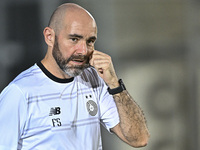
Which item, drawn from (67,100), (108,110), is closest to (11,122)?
(67,100)

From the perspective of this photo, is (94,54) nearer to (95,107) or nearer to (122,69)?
(95,107)

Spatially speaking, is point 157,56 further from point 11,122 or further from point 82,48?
point 11,122

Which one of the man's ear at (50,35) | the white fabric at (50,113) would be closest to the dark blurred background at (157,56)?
the man's ear at (50,35)

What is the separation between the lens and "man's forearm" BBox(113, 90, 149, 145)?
136cm

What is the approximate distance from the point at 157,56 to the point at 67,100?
141cm

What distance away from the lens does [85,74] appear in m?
1.46

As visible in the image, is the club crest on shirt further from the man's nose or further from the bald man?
the man's nose

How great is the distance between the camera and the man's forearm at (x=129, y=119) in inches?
53.5

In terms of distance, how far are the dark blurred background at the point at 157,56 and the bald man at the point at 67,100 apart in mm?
928

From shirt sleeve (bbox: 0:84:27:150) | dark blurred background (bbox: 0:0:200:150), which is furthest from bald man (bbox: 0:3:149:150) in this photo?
dark blurred background (bbox: 0:0:200:150)

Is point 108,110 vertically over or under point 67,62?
under

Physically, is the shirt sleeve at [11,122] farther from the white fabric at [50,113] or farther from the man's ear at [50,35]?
the man's ear at [50,35]

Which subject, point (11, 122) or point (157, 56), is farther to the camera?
point (157, 56)

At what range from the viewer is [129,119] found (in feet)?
4.48
